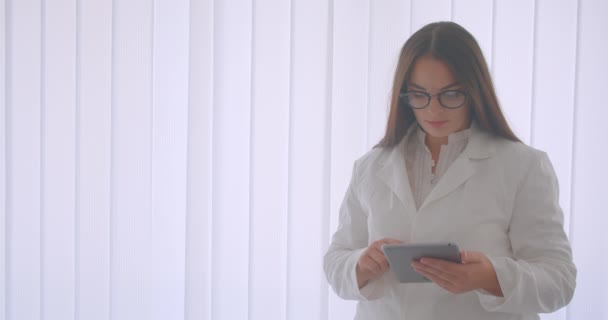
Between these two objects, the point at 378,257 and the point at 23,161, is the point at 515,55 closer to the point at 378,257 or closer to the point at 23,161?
the point at 378,257

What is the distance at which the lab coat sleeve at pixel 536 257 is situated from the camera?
1095mm

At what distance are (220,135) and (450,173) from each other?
1.01 m

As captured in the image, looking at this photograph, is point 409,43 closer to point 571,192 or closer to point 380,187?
point 380,187

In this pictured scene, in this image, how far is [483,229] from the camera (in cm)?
118

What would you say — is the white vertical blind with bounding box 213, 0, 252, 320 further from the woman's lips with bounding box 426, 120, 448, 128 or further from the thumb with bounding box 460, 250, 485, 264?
the thumb with bounding box 460, 250, 485, 264

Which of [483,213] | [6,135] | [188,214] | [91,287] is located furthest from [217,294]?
[483,213]

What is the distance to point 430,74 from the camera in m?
1.20

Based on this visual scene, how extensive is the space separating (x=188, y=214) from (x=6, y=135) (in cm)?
74

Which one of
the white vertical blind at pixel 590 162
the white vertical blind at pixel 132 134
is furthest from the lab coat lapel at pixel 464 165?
the white vertical blind at pixel 132 134

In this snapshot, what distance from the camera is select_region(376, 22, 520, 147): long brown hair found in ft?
3.90

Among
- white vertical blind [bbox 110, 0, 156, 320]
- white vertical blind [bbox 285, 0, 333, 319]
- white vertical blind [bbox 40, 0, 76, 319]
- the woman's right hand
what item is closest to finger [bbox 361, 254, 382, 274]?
the woman's right hand

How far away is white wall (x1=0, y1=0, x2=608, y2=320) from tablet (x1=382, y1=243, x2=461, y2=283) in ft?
2.93

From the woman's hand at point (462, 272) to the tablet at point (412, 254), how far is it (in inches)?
0.4

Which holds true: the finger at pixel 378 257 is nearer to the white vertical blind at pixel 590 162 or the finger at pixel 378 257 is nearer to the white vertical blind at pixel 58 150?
the white vertical blind at pixel 590 162
